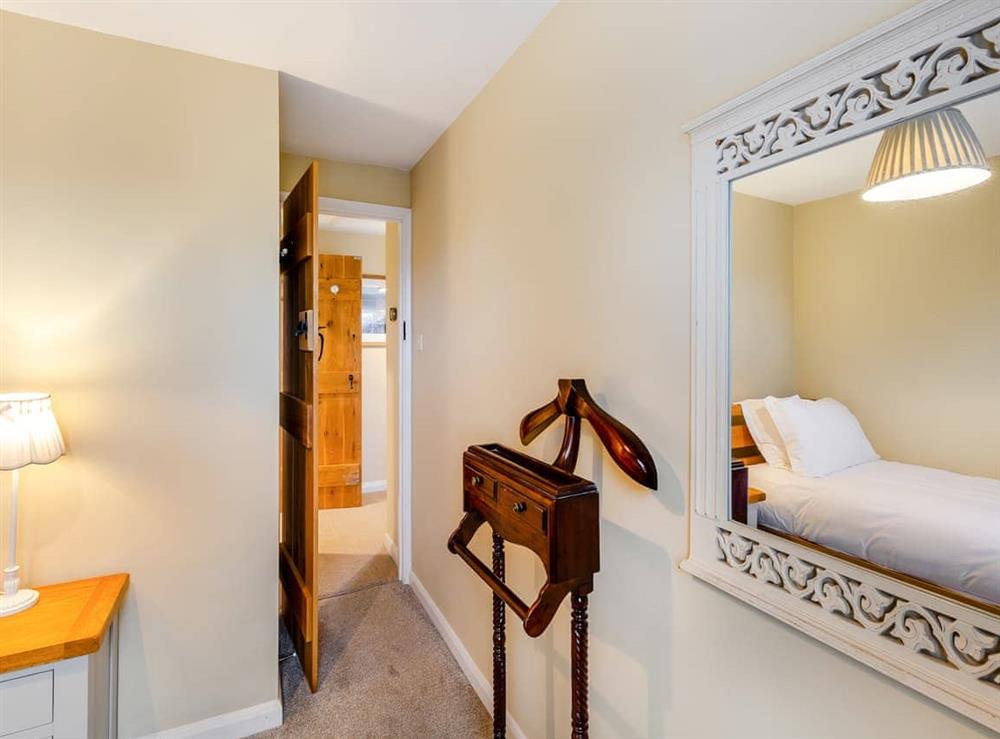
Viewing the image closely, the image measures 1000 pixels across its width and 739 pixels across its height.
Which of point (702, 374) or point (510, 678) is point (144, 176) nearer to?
point (702, 374)

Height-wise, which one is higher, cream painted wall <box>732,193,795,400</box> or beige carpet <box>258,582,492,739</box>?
cream painted wall <box>732,193,795,400</box>

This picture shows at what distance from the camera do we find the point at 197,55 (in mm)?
1707

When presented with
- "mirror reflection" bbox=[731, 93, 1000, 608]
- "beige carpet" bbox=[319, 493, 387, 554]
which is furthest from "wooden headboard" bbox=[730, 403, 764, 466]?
"beige carpet" bbox=[319, 493, 387, 554]

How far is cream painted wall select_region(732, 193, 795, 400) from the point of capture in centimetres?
81

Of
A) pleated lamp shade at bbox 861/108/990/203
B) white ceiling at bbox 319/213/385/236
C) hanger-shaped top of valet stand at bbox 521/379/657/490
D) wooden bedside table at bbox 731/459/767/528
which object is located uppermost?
white ceiling at bbox 319/213/385/236

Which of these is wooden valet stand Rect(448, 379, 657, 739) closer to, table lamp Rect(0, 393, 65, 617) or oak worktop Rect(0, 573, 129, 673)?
oak worktop Rect(0, 573, 129, 673)

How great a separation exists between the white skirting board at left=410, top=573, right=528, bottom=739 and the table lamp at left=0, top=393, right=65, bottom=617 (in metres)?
1.54

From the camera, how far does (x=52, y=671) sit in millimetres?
1250

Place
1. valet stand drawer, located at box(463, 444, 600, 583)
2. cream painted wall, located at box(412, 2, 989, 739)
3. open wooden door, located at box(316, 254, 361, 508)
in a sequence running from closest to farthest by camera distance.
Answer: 1. cream painted wall, located at box(412, 2, 989, 739)
2. valet stand drawer, located at box(463, 444, 600, 583)
3. open wooden door, located at box(316, 254, 361, 508)

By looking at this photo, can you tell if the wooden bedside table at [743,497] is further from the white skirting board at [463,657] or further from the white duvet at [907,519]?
the white skirting board at [463,657]

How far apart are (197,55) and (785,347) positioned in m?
2.11

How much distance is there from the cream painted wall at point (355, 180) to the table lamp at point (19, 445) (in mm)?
1611

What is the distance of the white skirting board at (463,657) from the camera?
1739 mm

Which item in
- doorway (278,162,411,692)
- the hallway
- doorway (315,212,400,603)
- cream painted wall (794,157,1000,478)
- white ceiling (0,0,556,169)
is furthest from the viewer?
doorway (315,212,400,603)
